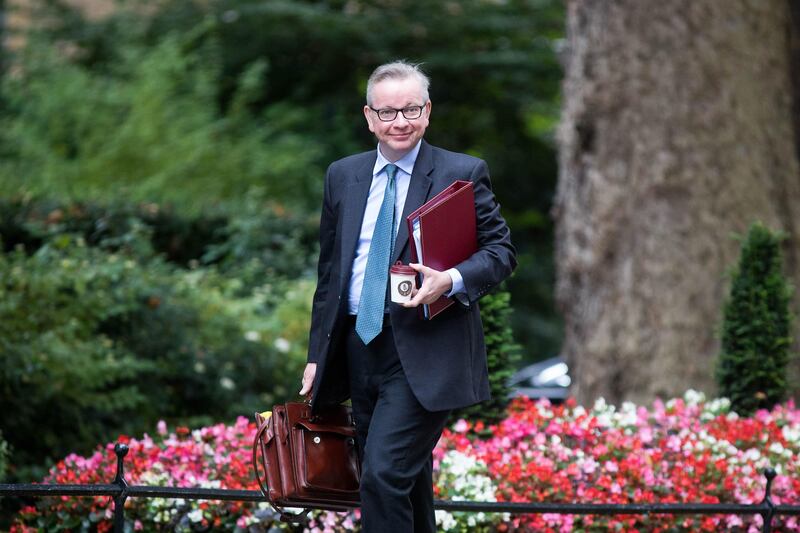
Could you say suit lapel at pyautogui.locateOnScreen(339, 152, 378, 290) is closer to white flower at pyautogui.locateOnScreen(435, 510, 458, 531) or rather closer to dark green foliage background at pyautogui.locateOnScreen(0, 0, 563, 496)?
white flower at pyautogui.locateOnScreen(435, 510, 458, 531)

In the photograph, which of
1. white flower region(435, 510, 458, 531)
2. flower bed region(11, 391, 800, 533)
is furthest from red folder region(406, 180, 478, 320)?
flower bed region(11, 391, 800, 533)

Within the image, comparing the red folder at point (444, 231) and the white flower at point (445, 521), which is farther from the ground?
the red folder at point (444, 231)

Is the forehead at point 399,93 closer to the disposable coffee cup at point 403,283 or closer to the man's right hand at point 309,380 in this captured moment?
the disposable coffee cup at point 403,283

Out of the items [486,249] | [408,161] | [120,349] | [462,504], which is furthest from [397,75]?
[120,349]

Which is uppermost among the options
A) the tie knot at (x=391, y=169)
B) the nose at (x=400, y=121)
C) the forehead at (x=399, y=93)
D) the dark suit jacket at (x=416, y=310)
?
the forehead at (x=399, y=93)

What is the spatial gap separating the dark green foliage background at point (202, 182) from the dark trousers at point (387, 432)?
2.08 metres

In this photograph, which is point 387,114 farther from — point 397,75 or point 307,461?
point 307,461

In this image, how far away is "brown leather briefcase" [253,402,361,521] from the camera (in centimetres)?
428

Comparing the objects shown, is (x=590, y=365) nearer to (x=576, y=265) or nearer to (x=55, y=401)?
(x=576, y=265)

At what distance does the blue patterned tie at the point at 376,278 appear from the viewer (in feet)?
13.5

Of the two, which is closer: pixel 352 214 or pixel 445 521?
pixel 352 214

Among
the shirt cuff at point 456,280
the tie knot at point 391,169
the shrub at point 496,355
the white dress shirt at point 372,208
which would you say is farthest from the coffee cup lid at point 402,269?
the shrub at point 496,355

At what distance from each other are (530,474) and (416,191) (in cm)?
189

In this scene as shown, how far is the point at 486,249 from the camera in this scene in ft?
13.5
